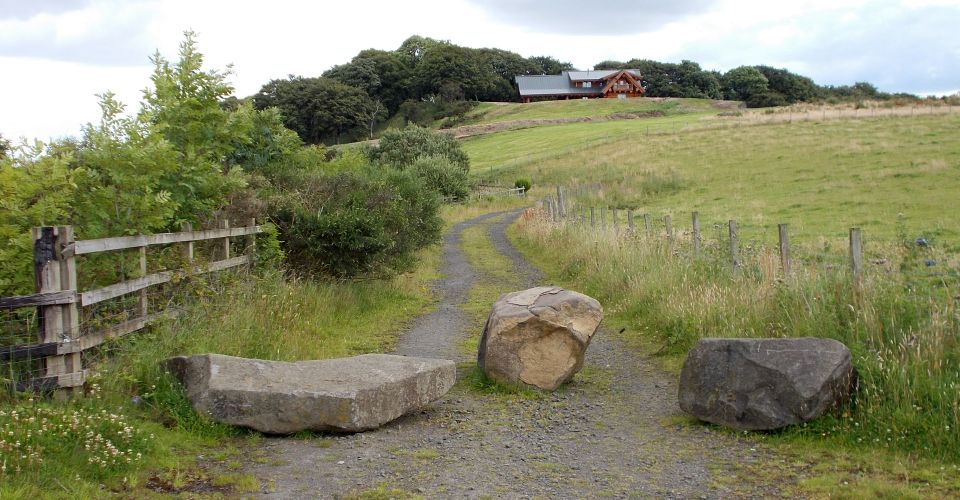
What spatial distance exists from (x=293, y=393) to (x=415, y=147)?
4798 centimetres

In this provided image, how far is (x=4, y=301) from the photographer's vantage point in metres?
5.97

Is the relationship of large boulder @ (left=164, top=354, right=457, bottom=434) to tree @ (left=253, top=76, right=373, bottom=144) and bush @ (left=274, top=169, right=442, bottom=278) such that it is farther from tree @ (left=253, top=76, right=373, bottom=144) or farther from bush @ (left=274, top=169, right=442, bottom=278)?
tree @ (left=253, top=76, right=373, bottom=144)

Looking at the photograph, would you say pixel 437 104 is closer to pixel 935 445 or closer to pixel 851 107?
pixel 851 107

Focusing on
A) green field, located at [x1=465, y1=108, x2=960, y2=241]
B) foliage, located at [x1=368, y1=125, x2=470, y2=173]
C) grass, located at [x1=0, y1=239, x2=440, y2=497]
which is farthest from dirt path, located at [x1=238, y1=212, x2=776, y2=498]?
foliage, located at [x1=368, y1=125, x2=470, y2=173]

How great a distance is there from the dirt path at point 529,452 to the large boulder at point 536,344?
25cm

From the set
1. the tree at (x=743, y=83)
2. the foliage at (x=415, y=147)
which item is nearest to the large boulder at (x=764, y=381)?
the foliage at (x=415, y=147)

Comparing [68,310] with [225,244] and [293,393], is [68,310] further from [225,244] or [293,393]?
[225,244]

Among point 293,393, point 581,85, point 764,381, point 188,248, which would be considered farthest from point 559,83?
point 293,393

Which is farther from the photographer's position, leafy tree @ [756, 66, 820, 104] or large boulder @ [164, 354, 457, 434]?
leafy tree @ [756, 66, 820, 104]

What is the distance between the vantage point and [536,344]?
8.63m

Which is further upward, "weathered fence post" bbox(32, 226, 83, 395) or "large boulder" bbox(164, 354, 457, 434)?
"weathered fence post" bbox(32, 226, 83, 395)

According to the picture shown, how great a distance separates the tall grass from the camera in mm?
6297

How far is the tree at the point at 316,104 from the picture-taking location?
8469cm

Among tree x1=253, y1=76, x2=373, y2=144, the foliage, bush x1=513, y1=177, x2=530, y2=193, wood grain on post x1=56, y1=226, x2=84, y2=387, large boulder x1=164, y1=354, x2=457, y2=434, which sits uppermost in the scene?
tree x1=253, y1=76, x2=373, y2=144
